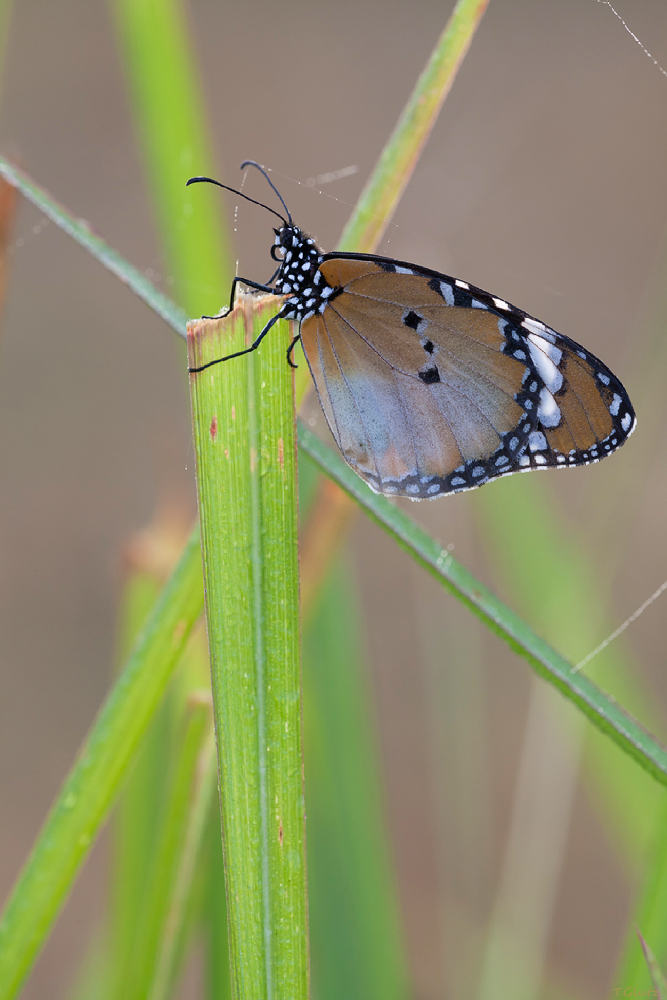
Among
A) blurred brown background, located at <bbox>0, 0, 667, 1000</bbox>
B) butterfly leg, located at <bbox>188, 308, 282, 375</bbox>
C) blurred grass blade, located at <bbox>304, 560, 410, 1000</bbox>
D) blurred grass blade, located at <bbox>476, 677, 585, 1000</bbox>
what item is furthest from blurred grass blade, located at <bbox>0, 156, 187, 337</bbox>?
blurred brown background, located at <bbox>0, 0, 667, 1000</bbox>

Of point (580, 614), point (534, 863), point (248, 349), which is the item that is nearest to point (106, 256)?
point (248, 349)

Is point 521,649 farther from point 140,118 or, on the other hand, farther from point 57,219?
point 140,118

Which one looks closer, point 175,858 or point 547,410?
point 175,858

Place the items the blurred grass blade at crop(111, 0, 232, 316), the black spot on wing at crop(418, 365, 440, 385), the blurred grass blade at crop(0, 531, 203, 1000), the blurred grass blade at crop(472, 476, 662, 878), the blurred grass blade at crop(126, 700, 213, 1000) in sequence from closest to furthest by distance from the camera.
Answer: the blurred grass blade at crop(0, 531, 203, 1000) → the blurred grass blade at crop(126, 700, 213, 1000) → the blurred grass blade at crop(111, 0, 232, 316) → the black spot on wing at crop(418, 365, 440, 385) → the blurred grass blade at crop(472, 476, 662, 878)

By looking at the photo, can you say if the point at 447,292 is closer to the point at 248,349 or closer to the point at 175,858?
the point at 248,349

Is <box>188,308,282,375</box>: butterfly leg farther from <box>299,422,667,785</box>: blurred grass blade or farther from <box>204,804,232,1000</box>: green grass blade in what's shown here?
<box>204,804,232,1000</box>: green grass blade

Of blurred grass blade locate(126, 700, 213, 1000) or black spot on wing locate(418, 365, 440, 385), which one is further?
black spot on wing locate(418, 365, 440, 385)
